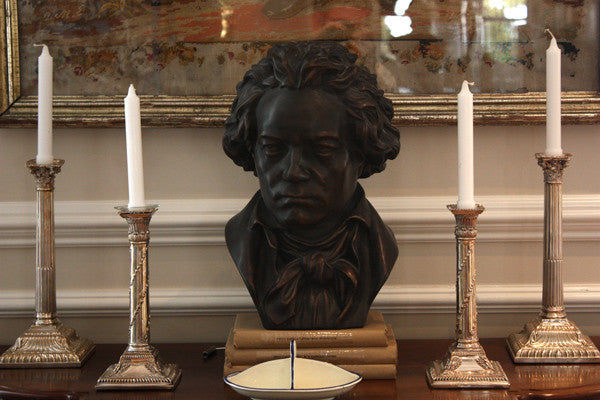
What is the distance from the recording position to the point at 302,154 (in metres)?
1.33

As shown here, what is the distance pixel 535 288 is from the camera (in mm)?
1705

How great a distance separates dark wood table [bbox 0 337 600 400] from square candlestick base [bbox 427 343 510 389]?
0.01 m

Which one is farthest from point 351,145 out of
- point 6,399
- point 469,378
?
point 6,399

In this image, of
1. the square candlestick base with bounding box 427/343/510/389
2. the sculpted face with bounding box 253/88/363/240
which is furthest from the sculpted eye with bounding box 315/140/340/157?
the square candlestick base with bounding box 427/343/510/389

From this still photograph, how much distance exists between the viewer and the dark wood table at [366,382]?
129cm

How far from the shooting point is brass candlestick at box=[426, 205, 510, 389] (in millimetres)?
1299

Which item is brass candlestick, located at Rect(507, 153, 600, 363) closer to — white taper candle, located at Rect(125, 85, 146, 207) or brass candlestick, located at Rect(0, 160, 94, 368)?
white taper candle, located at Rect(125, 85, 146, 207)

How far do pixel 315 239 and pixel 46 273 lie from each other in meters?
0.51

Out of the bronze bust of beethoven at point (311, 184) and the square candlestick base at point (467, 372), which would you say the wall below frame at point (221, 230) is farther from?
the square candlestick base at point (467, 372)

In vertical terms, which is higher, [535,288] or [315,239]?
[315,239]

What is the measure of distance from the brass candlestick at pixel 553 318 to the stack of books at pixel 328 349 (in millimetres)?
278

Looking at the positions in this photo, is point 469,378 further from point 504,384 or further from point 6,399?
point 6,399

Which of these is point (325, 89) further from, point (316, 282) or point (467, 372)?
point (467, 372)

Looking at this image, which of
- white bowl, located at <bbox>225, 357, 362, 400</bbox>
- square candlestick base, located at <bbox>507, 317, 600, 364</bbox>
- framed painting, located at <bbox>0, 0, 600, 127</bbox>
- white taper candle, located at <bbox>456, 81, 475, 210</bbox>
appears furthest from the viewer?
framed painting, located at <bbox>0, 0, 600, 127</bbox>
